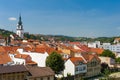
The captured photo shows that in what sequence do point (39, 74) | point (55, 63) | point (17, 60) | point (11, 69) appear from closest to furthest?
point (11, 69)
point (39, 74)
point (55, 63)
point (17, 60)

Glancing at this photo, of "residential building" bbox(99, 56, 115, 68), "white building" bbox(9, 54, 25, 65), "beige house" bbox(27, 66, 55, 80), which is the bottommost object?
"residential building" bbox(99, 56, 115, 68)

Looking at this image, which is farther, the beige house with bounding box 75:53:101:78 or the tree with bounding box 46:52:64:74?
the beige house with bounding box 75:53:101:78

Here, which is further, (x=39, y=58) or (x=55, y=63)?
(x=39, y=58)

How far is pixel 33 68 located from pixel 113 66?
36510mm

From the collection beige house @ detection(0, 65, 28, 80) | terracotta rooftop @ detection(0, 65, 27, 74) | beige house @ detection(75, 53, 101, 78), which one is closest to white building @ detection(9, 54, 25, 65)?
terracotta rooftop @ detection(0, 65, 27, 74)

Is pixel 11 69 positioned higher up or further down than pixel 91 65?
higher up

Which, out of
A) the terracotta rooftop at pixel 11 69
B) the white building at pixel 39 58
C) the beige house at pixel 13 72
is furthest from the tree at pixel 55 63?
the beige house at pixel 13 72

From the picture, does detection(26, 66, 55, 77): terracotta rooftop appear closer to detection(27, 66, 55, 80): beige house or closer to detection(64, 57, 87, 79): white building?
detection(27, 66, 55, 80): beige house

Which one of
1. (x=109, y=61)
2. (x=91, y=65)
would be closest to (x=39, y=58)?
(x=91, y=65)

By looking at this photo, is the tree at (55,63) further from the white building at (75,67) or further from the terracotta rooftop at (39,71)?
the terracotta rooftop at (39,71)

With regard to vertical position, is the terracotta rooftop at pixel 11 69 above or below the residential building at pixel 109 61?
above

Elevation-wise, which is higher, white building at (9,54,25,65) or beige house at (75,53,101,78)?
white building at (9,54,25,65)

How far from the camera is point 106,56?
74375 mm

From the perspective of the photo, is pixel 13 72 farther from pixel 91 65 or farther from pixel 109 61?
pixel 109 61
